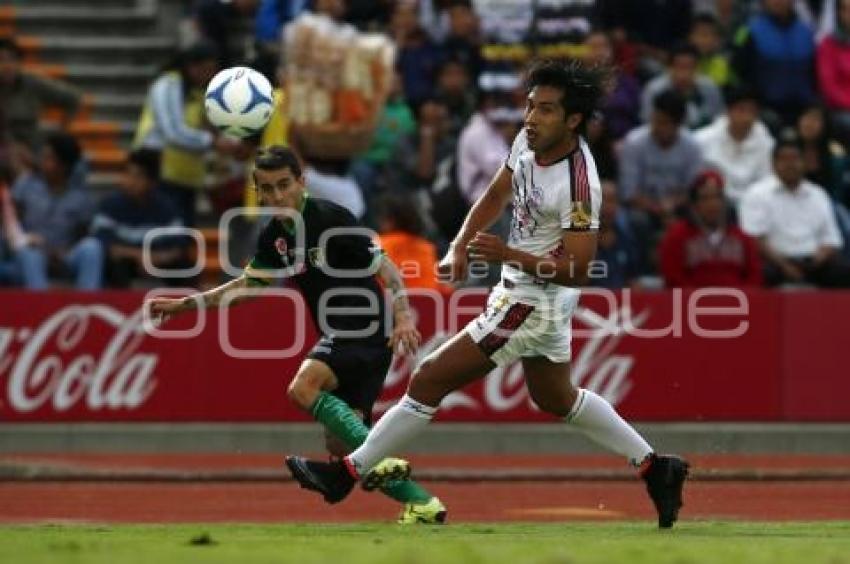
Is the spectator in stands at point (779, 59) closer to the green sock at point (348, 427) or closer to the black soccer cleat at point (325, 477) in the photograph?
the green sock at point (348, 427)

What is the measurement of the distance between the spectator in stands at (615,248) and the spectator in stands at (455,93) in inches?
72.9

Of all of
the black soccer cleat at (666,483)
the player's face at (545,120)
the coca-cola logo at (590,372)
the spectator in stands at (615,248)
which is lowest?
the coca-cola logo at (590,372)

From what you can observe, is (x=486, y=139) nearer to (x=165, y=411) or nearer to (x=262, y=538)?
(x=165, y=411)

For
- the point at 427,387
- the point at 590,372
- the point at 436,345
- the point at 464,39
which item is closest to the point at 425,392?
the point at 427,387

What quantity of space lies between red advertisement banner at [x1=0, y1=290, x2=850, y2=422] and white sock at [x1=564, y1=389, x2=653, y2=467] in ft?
20.5

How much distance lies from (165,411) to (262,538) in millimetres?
7590

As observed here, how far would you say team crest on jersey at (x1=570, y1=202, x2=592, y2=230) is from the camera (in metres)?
11.8

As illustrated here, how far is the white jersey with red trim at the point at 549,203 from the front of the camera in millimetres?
11836

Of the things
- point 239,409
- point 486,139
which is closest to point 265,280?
point 239,409

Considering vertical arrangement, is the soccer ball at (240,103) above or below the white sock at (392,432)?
above

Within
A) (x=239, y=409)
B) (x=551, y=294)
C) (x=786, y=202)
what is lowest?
(x=239, y=409)

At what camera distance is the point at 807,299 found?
62.9ft

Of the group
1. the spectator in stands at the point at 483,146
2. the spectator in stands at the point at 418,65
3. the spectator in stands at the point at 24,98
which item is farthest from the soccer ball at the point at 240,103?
the spectator in stands at the point at 418,65

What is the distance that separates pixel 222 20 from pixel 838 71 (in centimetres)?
575
